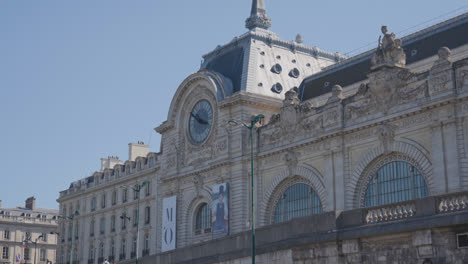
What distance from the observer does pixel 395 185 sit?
4675 cm

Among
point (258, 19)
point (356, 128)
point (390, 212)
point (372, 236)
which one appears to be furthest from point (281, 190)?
point (372, 236)

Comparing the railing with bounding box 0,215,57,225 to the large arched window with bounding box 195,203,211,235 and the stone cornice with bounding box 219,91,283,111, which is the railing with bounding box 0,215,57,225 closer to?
the large arched window with bounding box 195,203,211,235

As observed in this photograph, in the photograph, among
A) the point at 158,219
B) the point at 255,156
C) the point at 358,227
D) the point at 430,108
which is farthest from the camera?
the point at 158,219

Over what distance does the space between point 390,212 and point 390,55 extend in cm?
1707

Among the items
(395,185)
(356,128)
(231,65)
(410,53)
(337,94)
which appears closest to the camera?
(395,185)

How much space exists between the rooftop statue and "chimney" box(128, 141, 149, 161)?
4773cm

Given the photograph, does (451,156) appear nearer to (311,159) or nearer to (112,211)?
(311,159)

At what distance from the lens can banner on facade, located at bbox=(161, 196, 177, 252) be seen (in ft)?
216

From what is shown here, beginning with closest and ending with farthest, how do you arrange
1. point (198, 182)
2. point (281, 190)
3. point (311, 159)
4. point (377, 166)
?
1. point (377, 166)
2. point (311, 159)
3. point (281, 190)
4. point (198, 182)

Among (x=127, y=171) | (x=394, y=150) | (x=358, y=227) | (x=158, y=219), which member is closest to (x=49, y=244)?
(x=127, y=171)

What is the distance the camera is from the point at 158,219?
74812 mm

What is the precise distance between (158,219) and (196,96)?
50.5 ft

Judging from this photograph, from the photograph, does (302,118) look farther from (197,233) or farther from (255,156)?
(197,233)

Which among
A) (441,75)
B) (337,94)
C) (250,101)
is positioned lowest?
(441,75)
